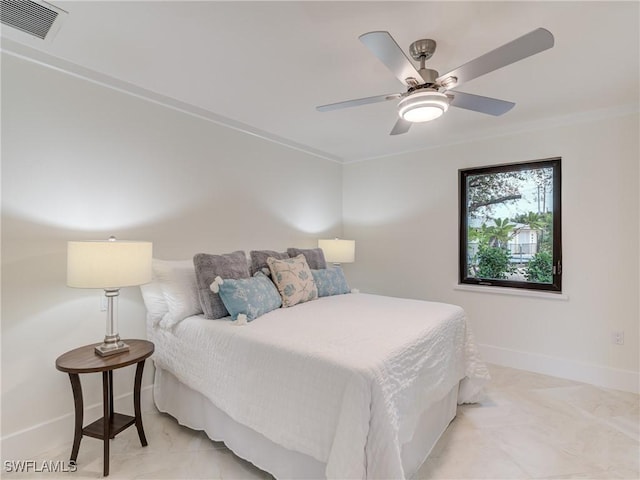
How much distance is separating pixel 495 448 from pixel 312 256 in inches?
82.1

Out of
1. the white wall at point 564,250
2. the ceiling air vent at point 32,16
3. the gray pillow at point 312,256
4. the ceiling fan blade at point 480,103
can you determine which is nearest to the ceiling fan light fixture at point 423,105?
the ceiling fan blade at point 480,103

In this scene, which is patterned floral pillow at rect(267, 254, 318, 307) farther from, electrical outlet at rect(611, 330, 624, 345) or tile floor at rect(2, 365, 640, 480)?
electrical outlet at rect(611, 330, 624, 345)

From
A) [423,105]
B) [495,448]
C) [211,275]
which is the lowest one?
[495,448]

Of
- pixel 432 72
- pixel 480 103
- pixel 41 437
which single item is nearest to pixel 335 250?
pixel 480 103

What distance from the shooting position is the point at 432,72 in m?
1.77

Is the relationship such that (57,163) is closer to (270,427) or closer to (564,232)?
(270,427)

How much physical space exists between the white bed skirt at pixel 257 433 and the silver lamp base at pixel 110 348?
480 mm

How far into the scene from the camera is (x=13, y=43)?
1902mm

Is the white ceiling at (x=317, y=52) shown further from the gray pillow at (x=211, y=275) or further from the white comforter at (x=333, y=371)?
the white comforter at (x=333, y=371)

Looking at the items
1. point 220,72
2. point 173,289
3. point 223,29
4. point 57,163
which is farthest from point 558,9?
point 57,163

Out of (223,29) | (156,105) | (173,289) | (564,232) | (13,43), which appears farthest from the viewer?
(564,232)

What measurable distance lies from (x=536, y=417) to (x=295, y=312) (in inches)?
74.5

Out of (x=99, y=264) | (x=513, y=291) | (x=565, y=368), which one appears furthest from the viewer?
(x=513, y=291)

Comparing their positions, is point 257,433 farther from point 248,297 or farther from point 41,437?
point 41,437
